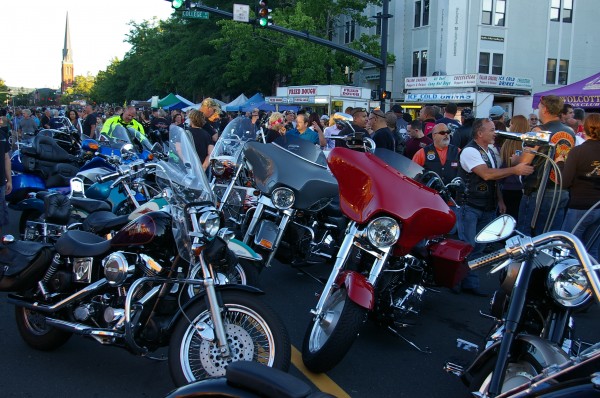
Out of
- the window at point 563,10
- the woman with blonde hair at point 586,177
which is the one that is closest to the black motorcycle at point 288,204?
the woman with blonde hair at point 586,177

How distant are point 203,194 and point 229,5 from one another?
3890 cm

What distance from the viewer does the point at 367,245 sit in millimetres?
4340

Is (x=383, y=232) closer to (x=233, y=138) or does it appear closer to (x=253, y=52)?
(x=233, y=138)

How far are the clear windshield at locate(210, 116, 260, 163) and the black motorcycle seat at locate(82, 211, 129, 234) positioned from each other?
2.76 m

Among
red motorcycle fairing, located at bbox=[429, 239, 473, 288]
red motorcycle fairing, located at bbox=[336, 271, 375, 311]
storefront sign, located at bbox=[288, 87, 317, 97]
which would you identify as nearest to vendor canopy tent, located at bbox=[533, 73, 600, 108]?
storefront sign, located at bbox=[288, 87, 317, 97]

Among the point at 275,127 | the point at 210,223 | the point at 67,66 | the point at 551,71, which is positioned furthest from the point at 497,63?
the point at 67,66

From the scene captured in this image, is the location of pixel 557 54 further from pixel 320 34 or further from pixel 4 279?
pixel 4 279

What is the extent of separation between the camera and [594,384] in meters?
1.87

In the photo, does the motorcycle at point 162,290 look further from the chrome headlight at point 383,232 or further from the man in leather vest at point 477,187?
the man in leather vest at point 477,187

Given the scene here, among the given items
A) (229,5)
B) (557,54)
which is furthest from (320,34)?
(557,54)

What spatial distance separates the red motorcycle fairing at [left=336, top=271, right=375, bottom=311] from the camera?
3.91 m

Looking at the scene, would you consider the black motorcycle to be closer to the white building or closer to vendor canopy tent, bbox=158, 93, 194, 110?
the white building

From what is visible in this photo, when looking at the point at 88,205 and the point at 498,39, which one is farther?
the point at 498,39

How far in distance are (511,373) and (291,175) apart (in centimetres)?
341
